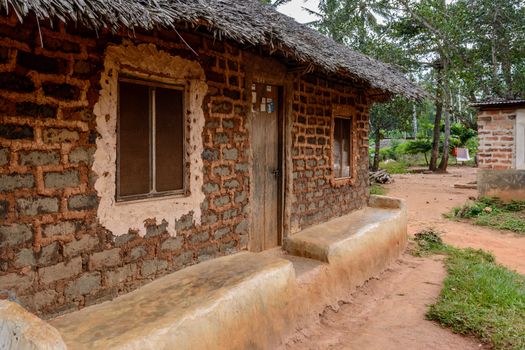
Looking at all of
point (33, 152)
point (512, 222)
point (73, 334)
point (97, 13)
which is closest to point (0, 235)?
point (33, 152)

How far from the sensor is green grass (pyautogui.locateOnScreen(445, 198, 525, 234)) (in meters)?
8.42

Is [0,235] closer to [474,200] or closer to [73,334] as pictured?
[73,334]

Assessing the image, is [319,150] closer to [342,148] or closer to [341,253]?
[342,148]

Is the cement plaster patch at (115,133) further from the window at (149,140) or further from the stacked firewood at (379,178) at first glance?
the stacked firewood at (379,178)

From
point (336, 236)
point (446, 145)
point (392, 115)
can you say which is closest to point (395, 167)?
point (446, 145)

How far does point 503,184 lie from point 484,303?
266 inches

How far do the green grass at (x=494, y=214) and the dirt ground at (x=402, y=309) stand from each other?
1.35ft

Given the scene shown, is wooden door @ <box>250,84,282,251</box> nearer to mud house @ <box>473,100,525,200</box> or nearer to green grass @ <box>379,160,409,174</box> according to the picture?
mud house @ <box>473,100,525,200</box>

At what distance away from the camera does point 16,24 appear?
2516mm

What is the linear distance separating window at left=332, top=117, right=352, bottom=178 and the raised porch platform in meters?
1.30

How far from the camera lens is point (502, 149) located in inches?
390

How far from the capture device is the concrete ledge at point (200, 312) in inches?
98.5

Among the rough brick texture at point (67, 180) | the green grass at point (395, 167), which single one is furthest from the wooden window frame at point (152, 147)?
the green grass at point (395, 167)

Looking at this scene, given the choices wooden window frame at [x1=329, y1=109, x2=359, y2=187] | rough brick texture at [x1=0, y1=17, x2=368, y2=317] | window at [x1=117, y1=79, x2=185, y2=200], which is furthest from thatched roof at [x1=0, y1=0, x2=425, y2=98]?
wooden window frame at [x1=329, y1=109, x2=359, y2=187]
